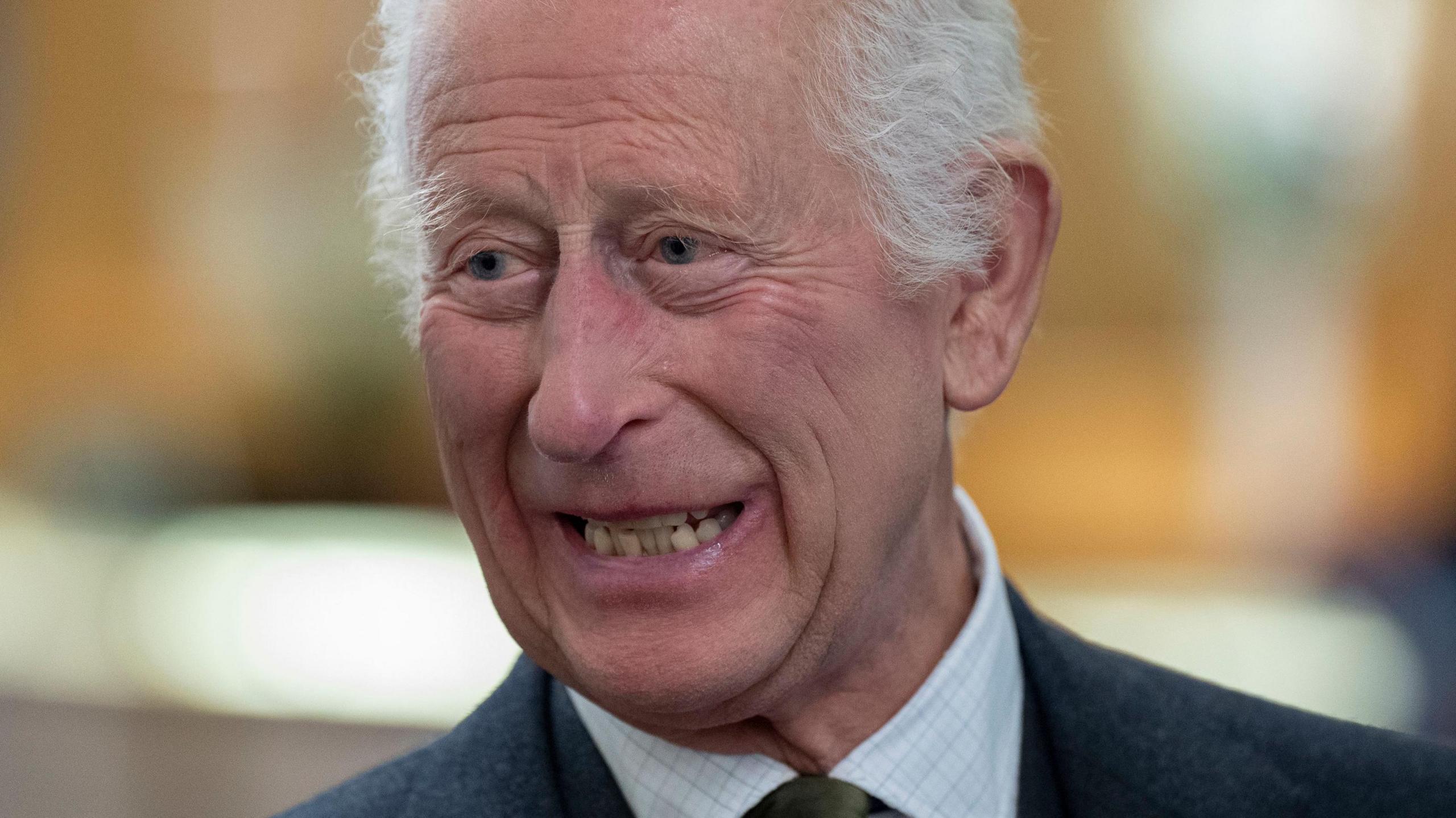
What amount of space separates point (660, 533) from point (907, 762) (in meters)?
0.44

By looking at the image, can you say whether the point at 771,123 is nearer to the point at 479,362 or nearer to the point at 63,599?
the point at 479,362

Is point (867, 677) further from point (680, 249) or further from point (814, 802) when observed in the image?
point (680, 249)

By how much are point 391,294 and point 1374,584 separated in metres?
3.58

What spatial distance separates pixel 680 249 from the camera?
4.73 ft

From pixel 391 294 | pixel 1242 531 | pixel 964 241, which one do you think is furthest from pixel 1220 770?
pixel 391 294

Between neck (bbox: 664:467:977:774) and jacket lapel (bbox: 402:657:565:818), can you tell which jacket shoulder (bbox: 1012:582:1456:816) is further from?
jacket lapel (bbox: 402:657:565:818)

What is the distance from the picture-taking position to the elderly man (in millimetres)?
1409

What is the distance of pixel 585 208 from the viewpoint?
1419 mm

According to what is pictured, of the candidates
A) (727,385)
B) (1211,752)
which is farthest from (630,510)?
(1211,752)

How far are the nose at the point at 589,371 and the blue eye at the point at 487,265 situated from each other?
9 cm

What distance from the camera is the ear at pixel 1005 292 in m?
1.67

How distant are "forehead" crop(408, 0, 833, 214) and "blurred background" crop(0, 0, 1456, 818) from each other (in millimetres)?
3411

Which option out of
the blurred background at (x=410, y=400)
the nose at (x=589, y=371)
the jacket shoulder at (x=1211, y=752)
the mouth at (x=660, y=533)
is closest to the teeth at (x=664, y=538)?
the mouth at (x=660, y=533)

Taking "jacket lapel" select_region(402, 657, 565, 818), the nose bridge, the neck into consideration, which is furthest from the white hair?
"jacket lapel" select_region(402, 657, 565, 818)
